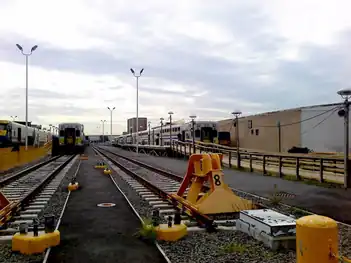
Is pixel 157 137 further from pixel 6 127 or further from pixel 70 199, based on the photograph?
pixel 70 199

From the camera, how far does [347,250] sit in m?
6.17

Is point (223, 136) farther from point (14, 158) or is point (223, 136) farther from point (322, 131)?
point (14, 158)

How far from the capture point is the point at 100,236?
7.23 metres

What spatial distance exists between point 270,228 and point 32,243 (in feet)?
12.3

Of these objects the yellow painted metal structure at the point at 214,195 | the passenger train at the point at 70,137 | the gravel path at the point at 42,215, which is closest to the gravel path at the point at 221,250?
the yellow painted metal structure at the point at 214,195

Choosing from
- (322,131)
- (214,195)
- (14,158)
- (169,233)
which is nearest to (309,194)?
(214,195)

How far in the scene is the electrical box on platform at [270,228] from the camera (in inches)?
249

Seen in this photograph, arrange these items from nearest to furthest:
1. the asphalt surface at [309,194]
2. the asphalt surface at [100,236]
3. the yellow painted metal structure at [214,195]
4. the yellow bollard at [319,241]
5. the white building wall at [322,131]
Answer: the yellow bollard at [319,241] → the asphalt surface at [100,236] → the yellow painted metal structure at [214,195] → the asphalt surface at [309,194] → the white building wall at [322,131]

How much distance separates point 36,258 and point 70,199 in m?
6.06

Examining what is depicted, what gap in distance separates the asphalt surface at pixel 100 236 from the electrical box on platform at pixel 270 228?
1795 millimetres

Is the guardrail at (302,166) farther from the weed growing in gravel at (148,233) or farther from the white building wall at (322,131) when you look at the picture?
the white building wall at (322,131)

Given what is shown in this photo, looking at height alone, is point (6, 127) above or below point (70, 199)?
above

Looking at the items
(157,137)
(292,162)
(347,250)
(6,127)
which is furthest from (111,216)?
(157,137)

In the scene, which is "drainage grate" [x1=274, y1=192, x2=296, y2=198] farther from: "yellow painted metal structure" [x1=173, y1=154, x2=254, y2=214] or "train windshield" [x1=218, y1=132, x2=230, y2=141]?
"train windshield" [x1=218, y1=132, x2=230, y2=141]
